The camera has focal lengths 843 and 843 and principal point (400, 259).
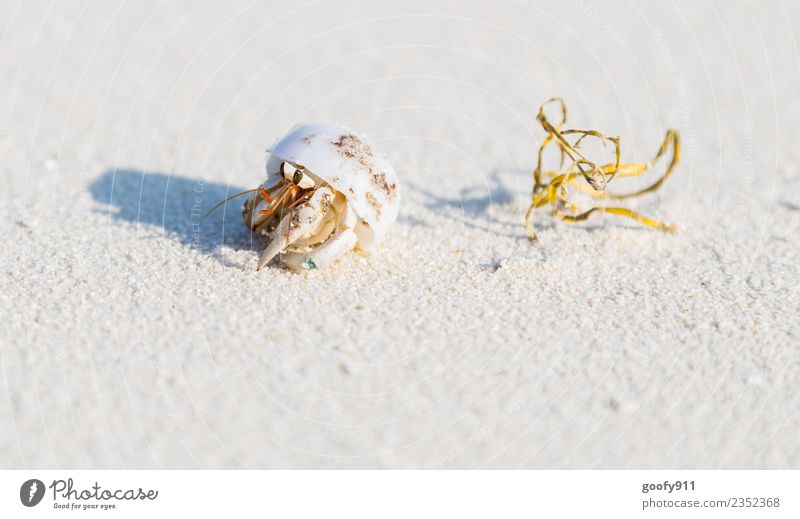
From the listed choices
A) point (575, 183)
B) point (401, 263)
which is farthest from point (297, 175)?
point (575, 183)

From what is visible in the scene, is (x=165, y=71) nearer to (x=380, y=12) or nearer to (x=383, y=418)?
(x=380, y=12)

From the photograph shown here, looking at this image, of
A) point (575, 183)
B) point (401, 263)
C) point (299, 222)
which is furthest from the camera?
point (575, 183)

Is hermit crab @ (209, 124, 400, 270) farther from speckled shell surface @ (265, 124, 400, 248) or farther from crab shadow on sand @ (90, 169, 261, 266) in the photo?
crab shadow on sand @ (90, 169, 261, 266)

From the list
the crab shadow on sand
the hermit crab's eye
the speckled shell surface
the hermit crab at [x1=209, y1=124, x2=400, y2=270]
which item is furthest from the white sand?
A: the hermit crab's eye

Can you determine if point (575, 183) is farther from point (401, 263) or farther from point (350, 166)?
point (350, 166)

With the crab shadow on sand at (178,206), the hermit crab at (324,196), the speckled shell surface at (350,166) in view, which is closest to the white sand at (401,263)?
the crab shadow on sand at (178,206)

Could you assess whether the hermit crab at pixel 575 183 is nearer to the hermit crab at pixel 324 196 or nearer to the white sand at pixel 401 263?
the white sand at pixel 401 263
